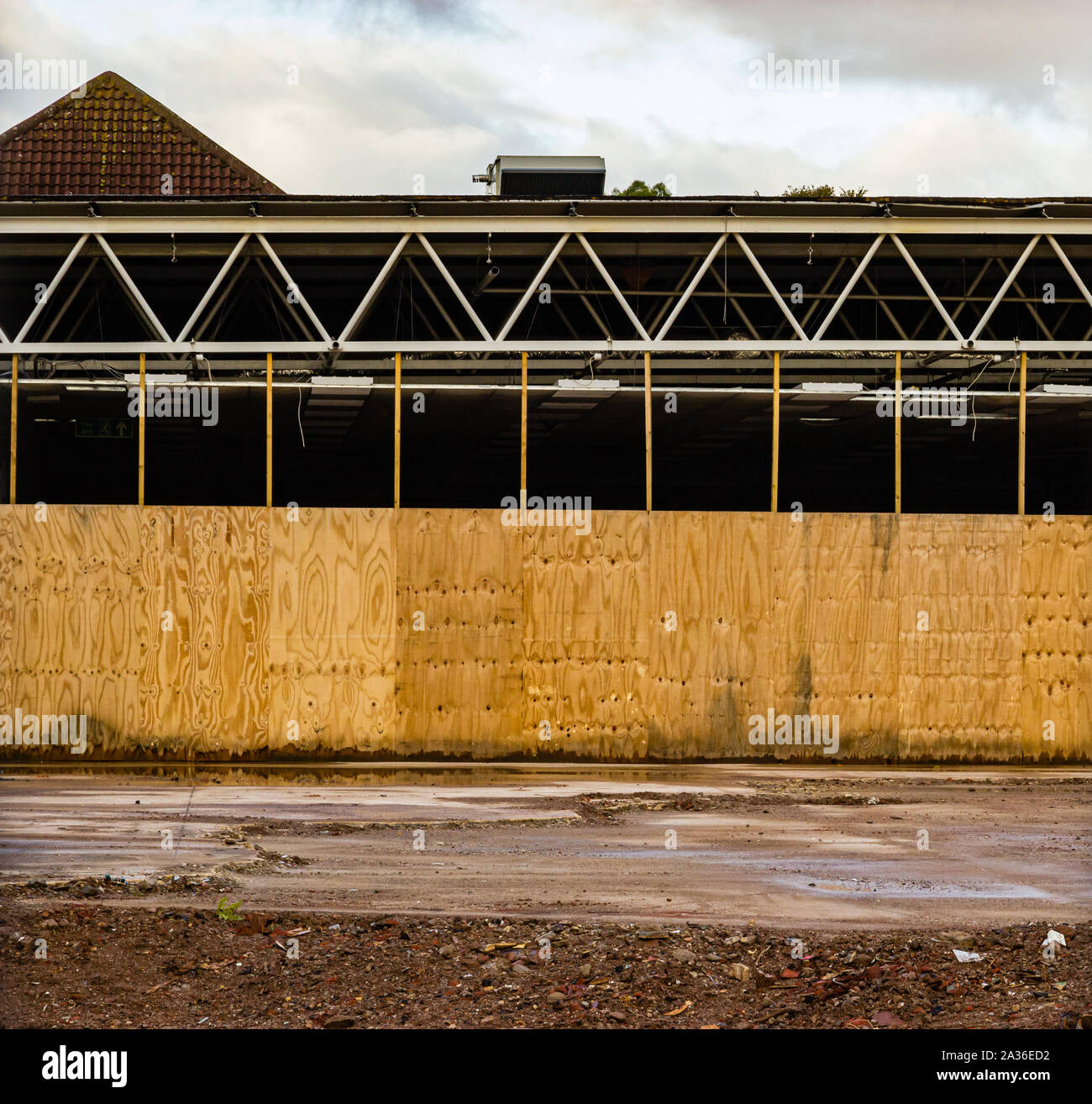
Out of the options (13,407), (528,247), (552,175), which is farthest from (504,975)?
(552,175)

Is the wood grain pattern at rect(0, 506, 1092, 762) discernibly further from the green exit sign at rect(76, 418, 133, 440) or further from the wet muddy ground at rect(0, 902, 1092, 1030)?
the green exit sign at rect(76, 418, 133, 440)

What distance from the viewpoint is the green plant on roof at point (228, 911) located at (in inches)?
305

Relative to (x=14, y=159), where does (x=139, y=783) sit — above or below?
below

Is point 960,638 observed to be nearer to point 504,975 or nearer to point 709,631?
point 709,631

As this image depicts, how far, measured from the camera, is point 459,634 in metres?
15.8

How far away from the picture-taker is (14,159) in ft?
112

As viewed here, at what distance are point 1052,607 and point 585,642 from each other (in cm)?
608

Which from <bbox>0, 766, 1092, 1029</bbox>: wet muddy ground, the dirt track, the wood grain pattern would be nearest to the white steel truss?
the wood grain pattern

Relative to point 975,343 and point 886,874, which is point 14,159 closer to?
point 975,343

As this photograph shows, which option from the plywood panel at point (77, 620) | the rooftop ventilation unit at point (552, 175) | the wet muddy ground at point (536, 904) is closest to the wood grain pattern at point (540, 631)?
the plywood panel at point (77, 620)

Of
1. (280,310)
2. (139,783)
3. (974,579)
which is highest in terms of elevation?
(280,310)

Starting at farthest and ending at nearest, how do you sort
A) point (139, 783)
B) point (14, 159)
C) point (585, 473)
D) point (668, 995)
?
point (14, 159) < point (585, 473) < point (139, 783) < point (668, 995)
